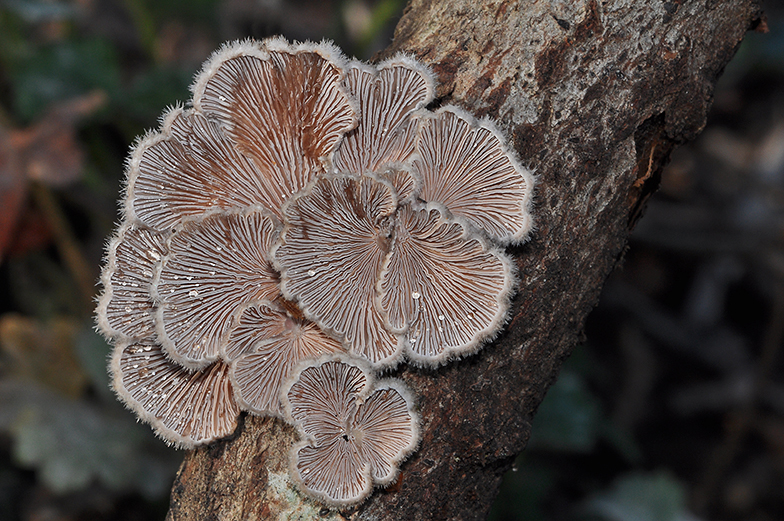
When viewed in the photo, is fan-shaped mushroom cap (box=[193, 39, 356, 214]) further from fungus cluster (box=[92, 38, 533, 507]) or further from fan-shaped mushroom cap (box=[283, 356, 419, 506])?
fan-shaped mushroom cap (box=[283, 356, 419, 506])

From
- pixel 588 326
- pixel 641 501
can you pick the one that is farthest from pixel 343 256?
pixel 588 326

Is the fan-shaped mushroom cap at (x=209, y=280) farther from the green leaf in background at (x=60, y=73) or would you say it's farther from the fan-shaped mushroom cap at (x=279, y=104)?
the green leaf in background at (x=60, y=73)

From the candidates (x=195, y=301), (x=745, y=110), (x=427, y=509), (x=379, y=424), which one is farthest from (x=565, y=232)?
(x=745, y=110)

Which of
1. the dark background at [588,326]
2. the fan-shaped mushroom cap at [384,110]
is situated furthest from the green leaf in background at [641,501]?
the fan-shaped mushroom cap at [384,110]

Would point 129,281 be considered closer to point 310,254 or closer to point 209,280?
point 209,280

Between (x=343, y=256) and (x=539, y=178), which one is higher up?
(x=343, y=256)

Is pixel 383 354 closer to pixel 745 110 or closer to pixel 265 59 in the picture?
pixel 265 59

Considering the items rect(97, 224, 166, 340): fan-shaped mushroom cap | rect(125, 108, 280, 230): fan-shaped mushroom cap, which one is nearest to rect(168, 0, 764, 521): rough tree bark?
rect(97, 224, 166, 340): fan-shaped mushroom cap
